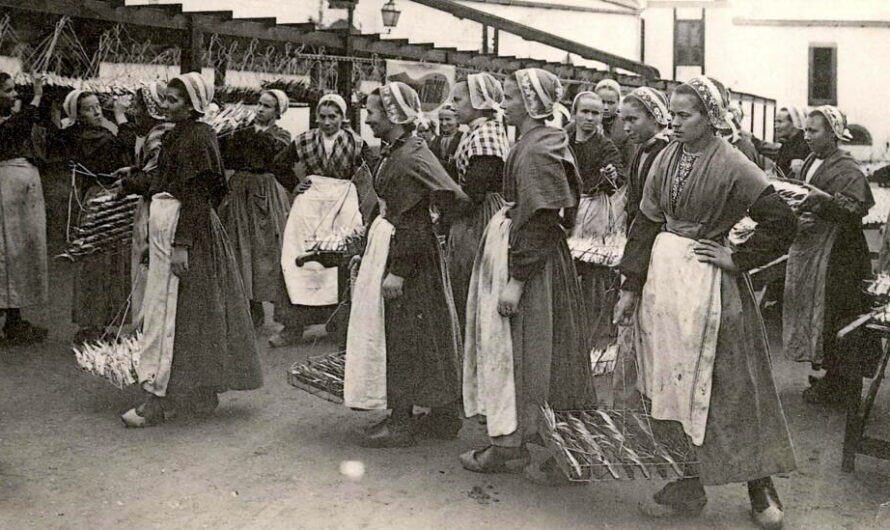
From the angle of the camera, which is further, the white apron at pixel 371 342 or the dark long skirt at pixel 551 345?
the white apron at pixel 371 342

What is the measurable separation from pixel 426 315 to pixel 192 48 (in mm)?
4538

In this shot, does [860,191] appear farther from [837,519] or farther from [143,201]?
[143,201]

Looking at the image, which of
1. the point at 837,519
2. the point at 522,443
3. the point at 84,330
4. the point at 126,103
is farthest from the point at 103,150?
the point at 837,519

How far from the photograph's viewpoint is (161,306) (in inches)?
199

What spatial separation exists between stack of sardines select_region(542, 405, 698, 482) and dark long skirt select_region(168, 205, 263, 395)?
1.84m

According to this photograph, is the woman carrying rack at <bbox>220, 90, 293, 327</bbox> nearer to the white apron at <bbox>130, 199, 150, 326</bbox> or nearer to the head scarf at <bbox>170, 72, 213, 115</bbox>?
the white apron at <bbox>130, 199, 150, 326</bbox>

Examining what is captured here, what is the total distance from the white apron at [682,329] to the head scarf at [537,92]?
2.67 ft

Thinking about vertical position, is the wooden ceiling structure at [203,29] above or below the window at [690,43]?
below

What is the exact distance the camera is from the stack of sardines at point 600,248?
237 inches

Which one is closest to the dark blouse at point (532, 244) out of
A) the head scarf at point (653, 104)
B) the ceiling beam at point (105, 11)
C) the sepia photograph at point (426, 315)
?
the sepia photograph at point (426, 315)

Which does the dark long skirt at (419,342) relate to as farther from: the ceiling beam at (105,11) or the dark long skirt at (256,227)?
the ceiling beam at (105,11)

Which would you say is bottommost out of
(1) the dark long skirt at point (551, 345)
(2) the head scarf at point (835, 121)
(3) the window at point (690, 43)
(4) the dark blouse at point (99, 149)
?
(1) the dark long skirt at point (551, 345)

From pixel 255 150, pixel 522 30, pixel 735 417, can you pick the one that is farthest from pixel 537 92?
pixel 522 30

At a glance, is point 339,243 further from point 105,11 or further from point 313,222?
point 105,11
